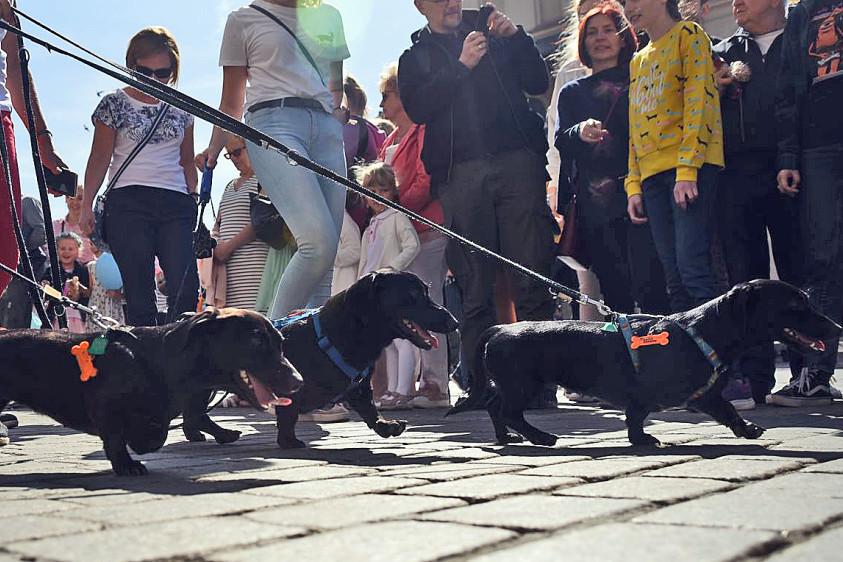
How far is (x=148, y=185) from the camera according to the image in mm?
5914

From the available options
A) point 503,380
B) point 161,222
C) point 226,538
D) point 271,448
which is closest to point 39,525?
point 226,538

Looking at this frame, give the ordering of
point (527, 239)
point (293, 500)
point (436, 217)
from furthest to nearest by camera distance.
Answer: point (436, 217)
point (527, 239)
point (293, 500)

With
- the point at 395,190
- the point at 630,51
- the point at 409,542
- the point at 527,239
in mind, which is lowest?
the point at 409,542

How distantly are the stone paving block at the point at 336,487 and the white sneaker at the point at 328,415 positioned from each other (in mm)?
2584

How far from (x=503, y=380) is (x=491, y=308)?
1834 mm

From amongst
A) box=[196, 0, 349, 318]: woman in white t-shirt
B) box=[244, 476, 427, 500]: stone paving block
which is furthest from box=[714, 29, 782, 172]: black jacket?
box=[244, 476, 427, 500]: stone paving block

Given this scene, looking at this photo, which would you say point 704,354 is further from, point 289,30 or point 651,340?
point 289,30

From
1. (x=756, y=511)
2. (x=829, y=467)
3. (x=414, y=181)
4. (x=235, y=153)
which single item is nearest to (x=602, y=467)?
(x=829, y=467)

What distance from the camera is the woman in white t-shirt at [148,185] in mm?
5805

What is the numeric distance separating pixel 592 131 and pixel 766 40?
1.14m

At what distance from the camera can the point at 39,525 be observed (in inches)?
86.9

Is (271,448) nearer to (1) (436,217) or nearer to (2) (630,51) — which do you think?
(1) (436,217)

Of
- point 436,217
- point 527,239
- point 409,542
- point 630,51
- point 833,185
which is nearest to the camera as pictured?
point 409,542

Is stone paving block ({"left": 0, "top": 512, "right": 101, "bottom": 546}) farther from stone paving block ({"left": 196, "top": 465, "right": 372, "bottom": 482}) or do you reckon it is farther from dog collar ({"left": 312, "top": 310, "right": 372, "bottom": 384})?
dog collar ({"left": 312, "top": 310, "right": 372, "bottom": 384})
